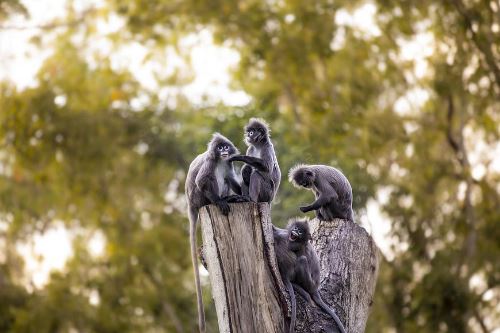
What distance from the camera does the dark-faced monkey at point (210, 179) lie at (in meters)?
9.27

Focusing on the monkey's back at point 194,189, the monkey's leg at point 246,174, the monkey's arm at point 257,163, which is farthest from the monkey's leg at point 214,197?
the monkey's leg at point 246,174

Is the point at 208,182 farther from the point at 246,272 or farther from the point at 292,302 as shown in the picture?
the point at 292,302

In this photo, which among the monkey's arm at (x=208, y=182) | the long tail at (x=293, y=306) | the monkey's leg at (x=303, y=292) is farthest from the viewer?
the monkey's arm at (x=208, y=182)

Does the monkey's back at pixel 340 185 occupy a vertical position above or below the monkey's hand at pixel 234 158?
above

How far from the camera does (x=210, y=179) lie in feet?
30.6

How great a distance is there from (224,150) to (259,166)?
503 mm

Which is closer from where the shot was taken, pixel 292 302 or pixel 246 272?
pixel 246 272

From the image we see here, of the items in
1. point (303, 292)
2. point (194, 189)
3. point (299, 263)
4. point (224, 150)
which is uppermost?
point (224, 150)

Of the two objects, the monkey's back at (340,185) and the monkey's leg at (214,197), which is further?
the monkey's back at (340,185)

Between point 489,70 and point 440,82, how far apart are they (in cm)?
152

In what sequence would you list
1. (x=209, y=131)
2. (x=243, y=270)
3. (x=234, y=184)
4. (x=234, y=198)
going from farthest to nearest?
1. (x=209, y=131)
2. (x=234, y=184)
3. (x=234, y=198)
4. (x=243, y=270)

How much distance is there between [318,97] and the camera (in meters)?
27.7

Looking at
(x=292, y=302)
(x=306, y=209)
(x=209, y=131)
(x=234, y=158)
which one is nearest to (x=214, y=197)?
(x=234, y=158)

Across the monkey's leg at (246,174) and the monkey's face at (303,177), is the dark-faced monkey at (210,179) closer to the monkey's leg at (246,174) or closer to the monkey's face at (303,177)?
the monkey's leg at (246,174)
